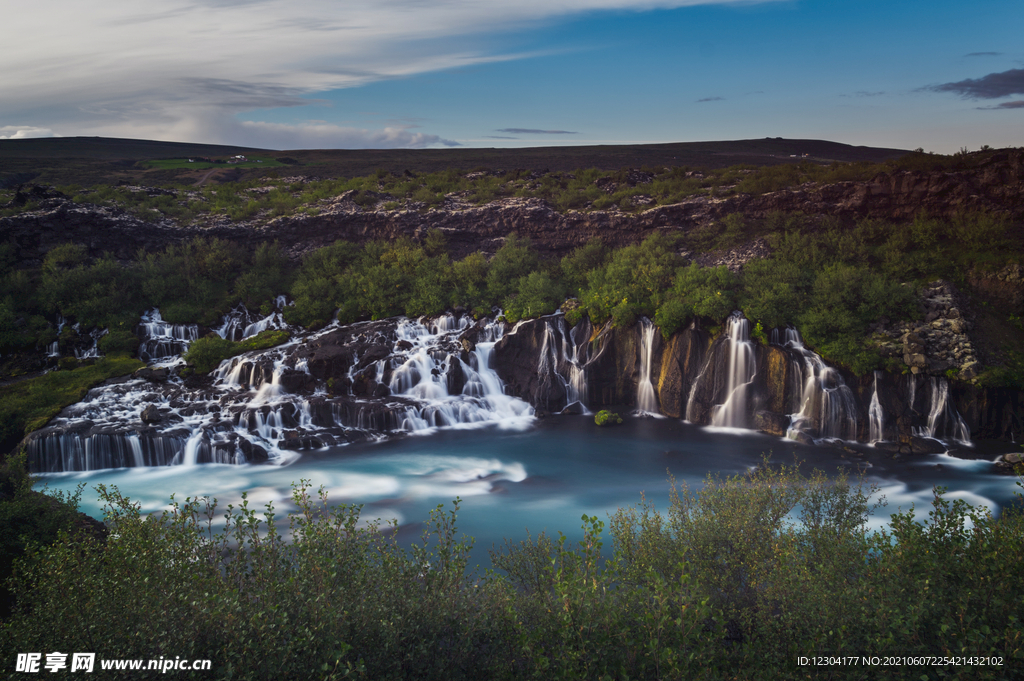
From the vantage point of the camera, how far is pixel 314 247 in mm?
47188

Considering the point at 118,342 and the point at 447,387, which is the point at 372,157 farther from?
the point at 447,387

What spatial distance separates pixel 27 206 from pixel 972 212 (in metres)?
62.5

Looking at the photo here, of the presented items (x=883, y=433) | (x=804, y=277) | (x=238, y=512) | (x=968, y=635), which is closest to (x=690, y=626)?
(x=968, y=635)

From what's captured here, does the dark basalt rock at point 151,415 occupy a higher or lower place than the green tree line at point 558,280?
lower

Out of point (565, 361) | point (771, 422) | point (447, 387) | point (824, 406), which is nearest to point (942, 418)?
point (824, 406)

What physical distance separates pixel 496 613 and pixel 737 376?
75.4 feet

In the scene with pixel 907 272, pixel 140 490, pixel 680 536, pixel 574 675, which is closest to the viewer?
pixel 574 675

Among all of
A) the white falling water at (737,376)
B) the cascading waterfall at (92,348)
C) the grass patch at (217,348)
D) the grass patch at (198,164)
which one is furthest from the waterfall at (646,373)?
the grass patch at (198,164)

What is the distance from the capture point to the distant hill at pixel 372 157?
7262 centimetres

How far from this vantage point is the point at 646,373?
3188 cm

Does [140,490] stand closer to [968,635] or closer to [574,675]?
[574,675]

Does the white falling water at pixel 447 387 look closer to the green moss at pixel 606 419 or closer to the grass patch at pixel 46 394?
the green moss at pixel 606 419

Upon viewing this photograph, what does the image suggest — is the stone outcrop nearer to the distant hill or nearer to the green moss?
the green moss

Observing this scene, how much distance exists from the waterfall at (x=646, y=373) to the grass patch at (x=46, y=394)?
28990 mm
